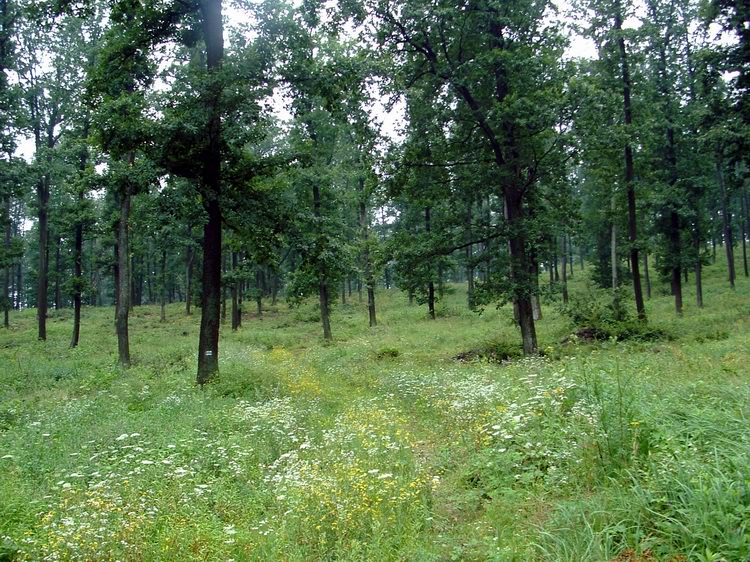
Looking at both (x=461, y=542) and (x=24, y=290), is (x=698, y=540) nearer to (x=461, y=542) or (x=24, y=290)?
(x=461, y=542)

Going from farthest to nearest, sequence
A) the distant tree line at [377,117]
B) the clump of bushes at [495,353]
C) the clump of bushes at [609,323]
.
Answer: the clump of bushes at [609,323] → the clump of bushes at [495,353] → the distant tree line at [377,117]

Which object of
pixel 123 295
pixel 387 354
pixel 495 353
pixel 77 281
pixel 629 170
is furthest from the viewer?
pixel 77 281

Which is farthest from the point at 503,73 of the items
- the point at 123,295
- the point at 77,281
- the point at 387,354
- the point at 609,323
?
the point at 77,281

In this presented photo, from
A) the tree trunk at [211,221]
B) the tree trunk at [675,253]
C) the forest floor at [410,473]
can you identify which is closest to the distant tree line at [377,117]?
the tree trunk at [211,221]

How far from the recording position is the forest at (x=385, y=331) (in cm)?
436

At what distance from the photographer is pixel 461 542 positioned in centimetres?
Answer: 412

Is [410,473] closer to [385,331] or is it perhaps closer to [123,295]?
[123,295]

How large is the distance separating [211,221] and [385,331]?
61.5 ft

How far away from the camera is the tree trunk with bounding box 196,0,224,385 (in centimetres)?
1241

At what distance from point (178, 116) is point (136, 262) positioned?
57832 mm

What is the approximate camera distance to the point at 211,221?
12812mm

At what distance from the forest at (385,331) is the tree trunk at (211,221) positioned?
0.08m

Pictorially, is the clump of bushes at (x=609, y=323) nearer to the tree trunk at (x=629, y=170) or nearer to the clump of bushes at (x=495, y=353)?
the tree trunk at (x=629, y=170)

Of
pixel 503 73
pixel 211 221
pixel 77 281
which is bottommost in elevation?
pixel 77 281
